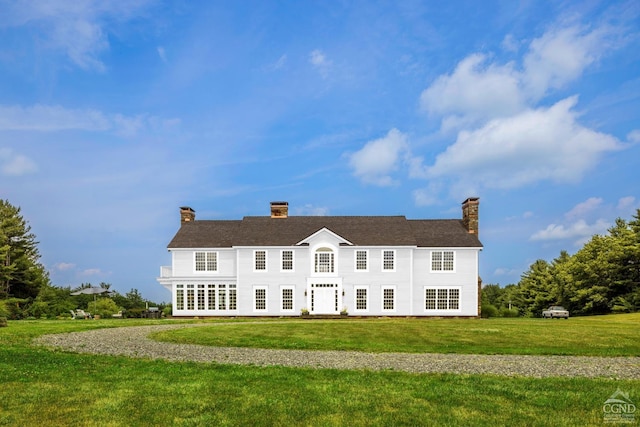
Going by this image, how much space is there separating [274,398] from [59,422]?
3.93m

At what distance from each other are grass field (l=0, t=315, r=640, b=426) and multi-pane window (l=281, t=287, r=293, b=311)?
30130 mm

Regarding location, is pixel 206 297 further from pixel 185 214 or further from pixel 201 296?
pixel 185 214

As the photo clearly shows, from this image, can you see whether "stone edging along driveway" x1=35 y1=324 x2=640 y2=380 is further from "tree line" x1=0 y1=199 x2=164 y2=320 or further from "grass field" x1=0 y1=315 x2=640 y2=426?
"tree line" x1=0 y1=199 x2=164 y2=320

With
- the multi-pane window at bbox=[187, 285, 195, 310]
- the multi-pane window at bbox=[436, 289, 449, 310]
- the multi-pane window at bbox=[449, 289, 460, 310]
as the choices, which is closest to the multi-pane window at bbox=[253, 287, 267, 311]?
the multi-pane window at bbox=[187, 285, 195, 310]

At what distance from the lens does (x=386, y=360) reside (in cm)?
1555

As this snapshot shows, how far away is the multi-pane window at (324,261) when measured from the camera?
4412 centimetres

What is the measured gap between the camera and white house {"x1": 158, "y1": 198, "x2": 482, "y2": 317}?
1718 inches

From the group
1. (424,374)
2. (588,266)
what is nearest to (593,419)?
(424,374)

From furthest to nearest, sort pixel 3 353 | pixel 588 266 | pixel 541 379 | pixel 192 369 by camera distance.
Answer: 1. pixel 588 266
2. pixel 3 353
3. pixel 192 369
4. pixel 541 379

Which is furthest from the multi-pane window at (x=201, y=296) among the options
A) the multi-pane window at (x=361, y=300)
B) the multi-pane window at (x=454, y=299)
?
the multi-pane window at (x=454, y=299)

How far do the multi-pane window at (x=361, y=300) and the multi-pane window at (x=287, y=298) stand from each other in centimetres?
605

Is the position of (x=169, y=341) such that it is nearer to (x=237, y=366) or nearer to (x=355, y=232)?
(x=237, y=366)

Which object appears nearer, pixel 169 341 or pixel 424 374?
pixel 424 374

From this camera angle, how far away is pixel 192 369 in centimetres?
1302
